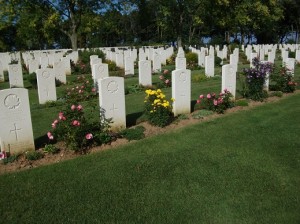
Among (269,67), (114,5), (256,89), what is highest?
(114,5)

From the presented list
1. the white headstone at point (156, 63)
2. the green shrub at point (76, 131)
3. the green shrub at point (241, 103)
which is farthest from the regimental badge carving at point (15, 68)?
the green shrub at point (241, 103)

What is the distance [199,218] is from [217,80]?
11.3 meters

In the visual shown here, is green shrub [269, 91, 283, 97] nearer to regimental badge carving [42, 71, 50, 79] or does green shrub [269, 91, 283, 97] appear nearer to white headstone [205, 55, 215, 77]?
white headstone [205, 55, 215, 77]

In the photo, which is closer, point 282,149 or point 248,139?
point 282,149

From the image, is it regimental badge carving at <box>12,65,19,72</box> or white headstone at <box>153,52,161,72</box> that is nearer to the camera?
regimental badge carving at <box>12,65,19,72</box>

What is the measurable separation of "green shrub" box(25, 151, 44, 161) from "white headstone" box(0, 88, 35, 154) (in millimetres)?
290

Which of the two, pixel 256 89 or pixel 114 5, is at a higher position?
pixel 114 5

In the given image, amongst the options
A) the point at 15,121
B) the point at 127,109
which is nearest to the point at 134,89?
the point at 127,109

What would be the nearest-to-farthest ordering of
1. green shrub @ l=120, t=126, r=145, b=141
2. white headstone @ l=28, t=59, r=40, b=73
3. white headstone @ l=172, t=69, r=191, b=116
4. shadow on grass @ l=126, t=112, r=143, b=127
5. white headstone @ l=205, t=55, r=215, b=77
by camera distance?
green shrub @ l=120, t=126, r=145, b=141, shadow on grass @ l=126, t=112, r=143, b=127, white headstone @ l=172, t=69, r=191, b=116, white headstone @ l=205, t=55, r=215, b=77, white headstone @ l=28, t=59, r=40, b=73

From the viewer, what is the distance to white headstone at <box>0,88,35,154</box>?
6004mm

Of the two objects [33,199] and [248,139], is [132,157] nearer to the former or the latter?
[33,199]

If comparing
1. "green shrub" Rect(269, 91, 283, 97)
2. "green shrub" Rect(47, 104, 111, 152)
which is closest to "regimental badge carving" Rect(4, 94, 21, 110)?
"green shrub" Rect(47, 104, 111, 152)

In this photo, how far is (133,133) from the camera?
7.26 meters

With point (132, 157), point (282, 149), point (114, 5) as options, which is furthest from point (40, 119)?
point (114, 5)
